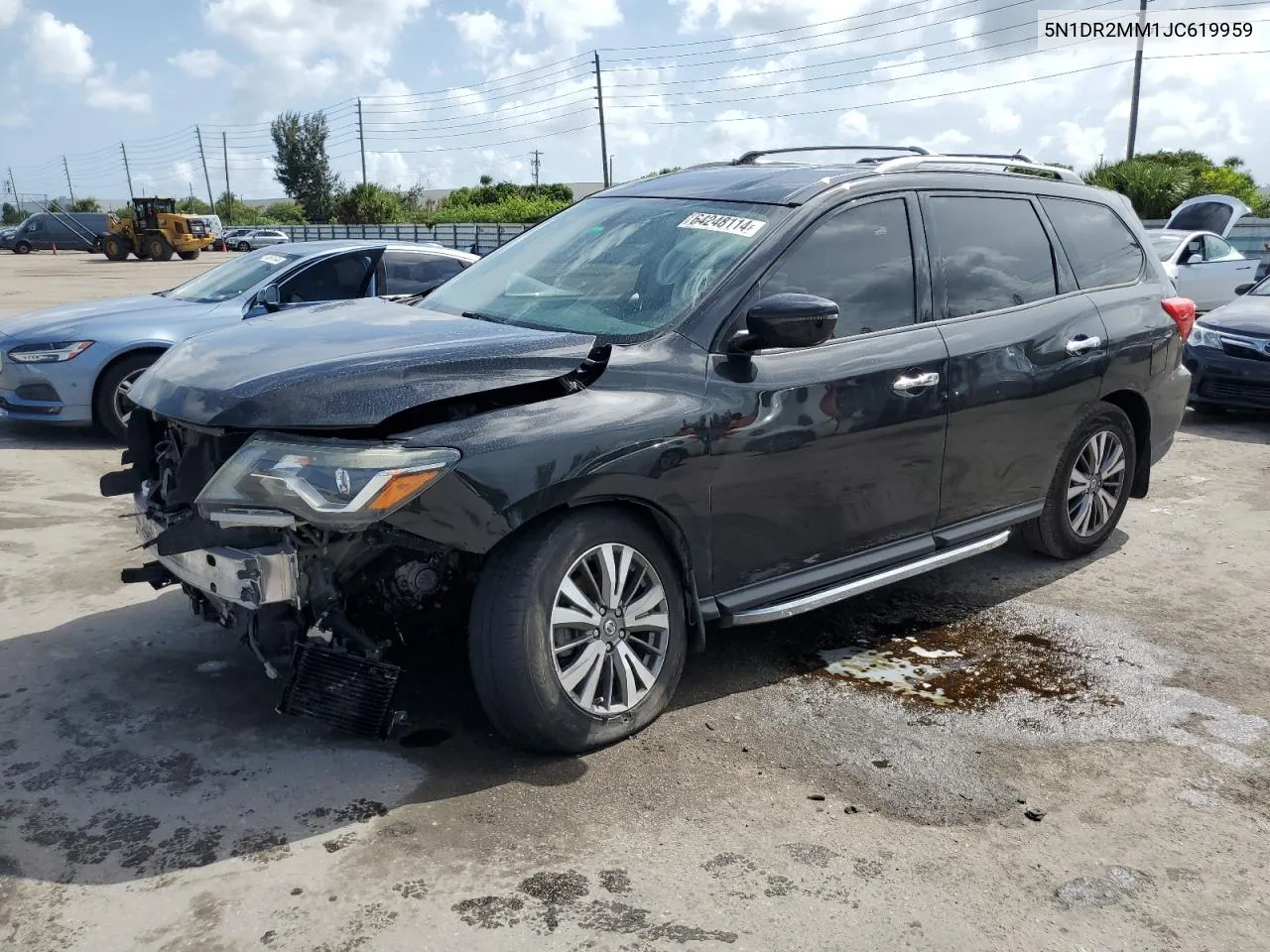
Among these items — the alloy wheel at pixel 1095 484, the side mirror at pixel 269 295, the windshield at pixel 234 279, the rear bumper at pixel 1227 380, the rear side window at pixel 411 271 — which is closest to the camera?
the alloy wheel at pixel 1095 484

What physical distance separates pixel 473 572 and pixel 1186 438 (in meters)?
7.49

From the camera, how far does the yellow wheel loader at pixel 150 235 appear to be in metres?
45.5

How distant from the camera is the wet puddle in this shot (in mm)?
4227

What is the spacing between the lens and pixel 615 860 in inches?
120

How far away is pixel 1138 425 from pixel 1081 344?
0.90 m

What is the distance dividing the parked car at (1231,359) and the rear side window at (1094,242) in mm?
4382

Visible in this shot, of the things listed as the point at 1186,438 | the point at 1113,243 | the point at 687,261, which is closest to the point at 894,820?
the point at 687,261

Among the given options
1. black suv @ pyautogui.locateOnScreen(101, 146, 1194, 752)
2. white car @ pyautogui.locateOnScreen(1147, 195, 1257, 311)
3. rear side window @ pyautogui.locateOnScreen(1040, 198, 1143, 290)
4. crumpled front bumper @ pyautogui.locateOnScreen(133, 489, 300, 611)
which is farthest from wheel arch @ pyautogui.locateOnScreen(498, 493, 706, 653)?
white car @ pyautogui.locateOnScreen(1147, 195, 1257, 311)

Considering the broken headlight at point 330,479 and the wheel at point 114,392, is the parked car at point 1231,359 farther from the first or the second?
the wheel at point 114,392

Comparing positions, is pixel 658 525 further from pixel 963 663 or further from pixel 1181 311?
pixel 1181 311

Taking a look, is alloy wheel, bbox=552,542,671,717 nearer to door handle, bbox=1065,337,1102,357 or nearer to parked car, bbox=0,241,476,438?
door handle, bbox=1065,337,1102,357

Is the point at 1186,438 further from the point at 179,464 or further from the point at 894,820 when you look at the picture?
the point at 179,464

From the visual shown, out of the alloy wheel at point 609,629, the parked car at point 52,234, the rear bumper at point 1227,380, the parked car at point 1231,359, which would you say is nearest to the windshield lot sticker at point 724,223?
the alloy wheel at point 609,629

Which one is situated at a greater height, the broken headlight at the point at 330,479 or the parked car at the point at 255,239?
the broken headlight at the point at 330,479
